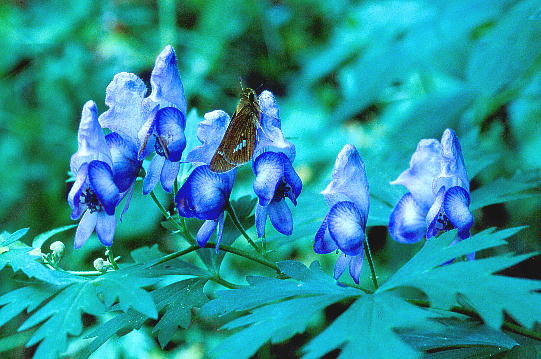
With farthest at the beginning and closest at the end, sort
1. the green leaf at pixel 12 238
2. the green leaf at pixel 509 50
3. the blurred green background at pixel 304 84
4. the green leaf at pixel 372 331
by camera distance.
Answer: the blurred green background at pixel 304 84 < the green leaf at pixel 509 50 < the green leaf at pixel 12 238 < the green leaf at pixel 372 331

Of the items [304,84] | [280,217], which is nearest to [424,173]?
[280,217]

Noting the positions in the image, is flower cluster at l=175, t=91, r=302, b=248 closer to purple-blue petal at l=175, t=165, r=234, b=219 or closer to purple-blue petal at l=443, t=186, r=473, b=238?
purple-blue petal at l=175, t=165, r=234, b=219

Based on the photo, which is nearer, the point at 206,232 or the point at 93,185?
the point at 93,185

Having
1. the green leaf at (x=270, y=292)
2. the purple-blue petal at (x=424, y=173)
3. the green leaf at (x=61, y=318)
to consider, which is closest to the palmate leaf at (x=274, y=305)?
the green leaf at (x=270, y=292)

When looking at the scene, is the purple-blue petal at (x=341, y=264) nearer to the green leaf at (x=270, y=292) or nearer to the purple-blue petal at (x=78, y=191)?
the green leaf at (x=270, y=292)

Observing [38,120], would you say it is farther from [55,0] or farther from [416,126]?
[416,126]

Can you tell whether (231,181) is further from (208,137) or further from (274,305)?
(274,305)

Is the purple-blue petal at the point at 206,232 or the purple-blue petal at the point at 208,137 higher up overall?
the purple-blue petal at the point at 208,137
